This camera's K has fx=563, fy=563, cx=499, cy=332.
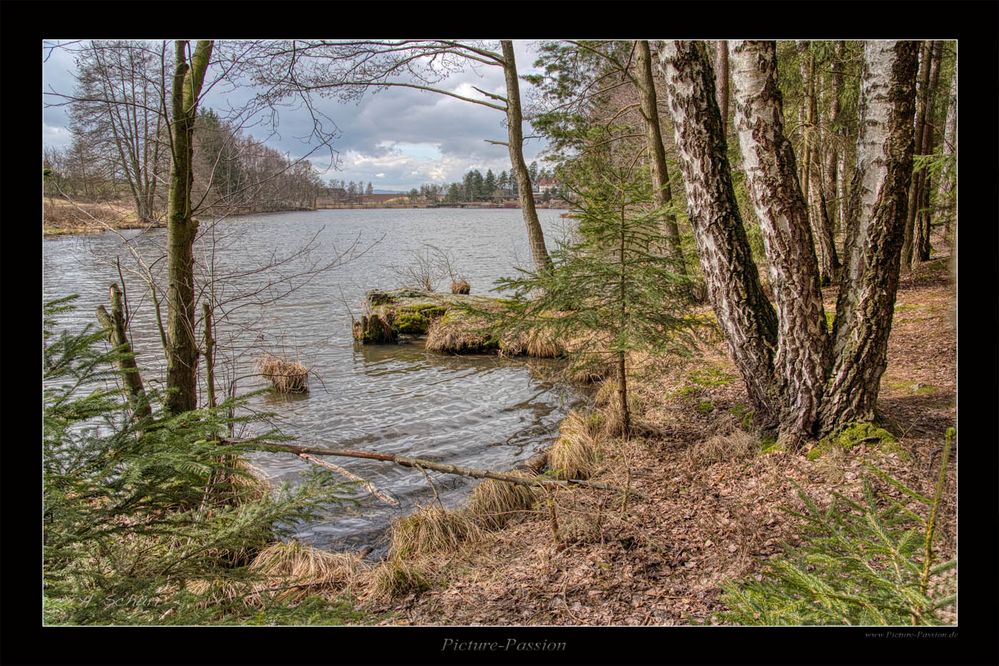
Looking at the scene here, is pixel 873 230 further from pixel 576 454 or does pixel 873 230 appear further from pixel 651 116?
pixel 651 116

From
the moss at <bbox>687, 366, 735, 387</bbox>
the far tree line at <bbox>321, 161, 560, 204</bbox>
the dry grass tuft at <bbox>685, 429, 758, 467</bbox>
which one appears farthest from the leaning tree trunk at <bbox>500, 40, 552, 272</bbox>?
the dry grass tuft at <bbox>685, 429, 758, 467</bbox>

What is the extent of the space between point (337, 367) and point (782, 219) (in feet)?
25.3

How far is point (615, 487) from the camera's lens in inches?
169

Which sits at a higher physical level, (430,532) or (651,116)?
(651,116)

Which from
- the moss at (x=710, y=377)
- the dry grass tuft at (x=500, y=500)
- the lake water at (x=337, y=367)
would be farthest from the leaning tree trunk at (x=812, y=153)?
the dry grass tuft at (x=500, y=500)

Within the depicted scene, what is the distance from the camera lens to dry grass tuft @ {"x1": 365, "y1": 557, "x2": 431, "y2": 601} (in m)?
3.38

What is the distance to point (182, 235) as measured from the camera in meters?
4.22

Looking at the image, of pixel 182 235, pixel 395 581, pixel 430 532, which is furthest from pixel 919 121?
pixel 182 235

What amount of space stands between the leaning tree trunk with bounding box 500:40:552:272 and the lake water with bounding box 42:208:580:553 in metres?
1.74

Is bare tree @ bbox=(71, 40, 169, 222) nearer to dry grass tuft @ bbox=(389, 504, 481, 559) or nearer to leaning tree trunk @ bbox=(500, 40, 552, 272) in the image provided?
dry grass tuft @ bbox=(389, 504, 481, 559)

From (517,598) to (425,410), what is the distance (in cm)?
472
